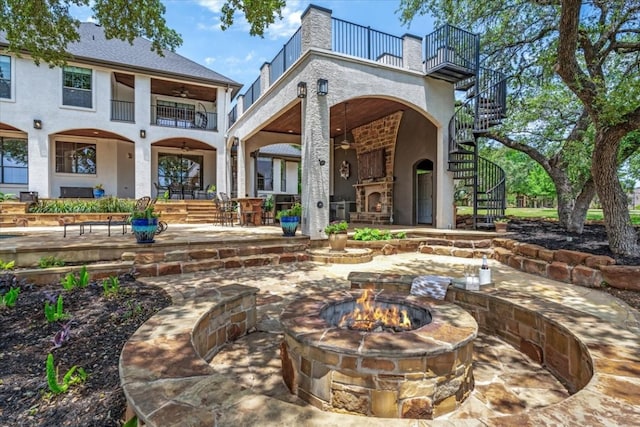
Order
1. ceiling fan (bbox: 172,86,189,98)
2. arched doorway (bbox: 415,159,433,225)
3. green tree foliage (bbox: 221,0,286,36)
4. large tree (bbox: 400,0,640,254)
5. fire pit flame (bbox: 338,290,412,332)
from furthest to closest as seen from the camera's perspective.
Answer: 1. ceiling fan (bbox: 172,86,189,98)
2. arched doorway (bbox: 415,159,433,225)
3. green tree foliage (bbox: 221,0,286,36)
4. large tree (bbox: 400,0,640,254)
5. fire pit flame (bbox: 338,290,412,332)

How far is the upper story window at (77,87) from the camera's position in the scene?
11062 millimetres

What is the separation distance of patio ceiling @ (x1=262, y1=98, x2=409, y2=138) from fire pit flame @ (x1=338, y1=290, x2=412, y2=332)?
6291 mm

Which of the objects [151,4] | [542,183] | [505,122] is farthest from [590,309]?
[542,183]

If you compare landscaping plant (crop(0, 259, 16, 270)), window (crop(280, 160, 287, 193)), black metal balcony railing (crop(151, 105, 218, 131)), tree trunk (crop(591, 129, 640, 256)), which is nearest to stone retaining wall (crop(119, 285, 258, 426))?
landscaping plant (crop(0, 259, 16, 270))

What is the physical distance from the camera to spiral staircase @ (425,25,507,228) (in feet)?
25.0

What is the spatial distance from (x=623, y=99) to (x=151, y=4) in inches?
299

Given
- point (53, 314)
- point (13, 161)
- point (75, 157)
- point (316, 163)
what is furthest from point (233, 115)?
point (53, 314)

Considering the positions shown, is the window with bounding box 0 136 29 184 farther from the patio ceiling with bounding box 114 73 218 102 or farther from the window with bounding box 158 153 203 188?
the window with bounding box 158 153 203 188

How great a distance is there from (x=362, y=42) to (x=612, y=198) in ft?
18.5

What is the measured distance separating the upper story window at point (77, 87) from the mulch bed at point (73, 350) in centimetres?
1033

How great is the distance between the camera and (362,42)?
723 cm

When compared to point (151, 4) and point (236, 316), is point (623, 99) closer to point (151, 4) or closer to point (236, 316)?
point (236, 316)

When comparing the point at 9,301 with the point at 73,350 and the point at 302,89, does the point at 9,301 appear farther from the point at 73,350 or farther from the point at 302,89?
the point at 302,89

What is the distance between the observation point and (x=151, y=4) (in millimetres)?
5770
